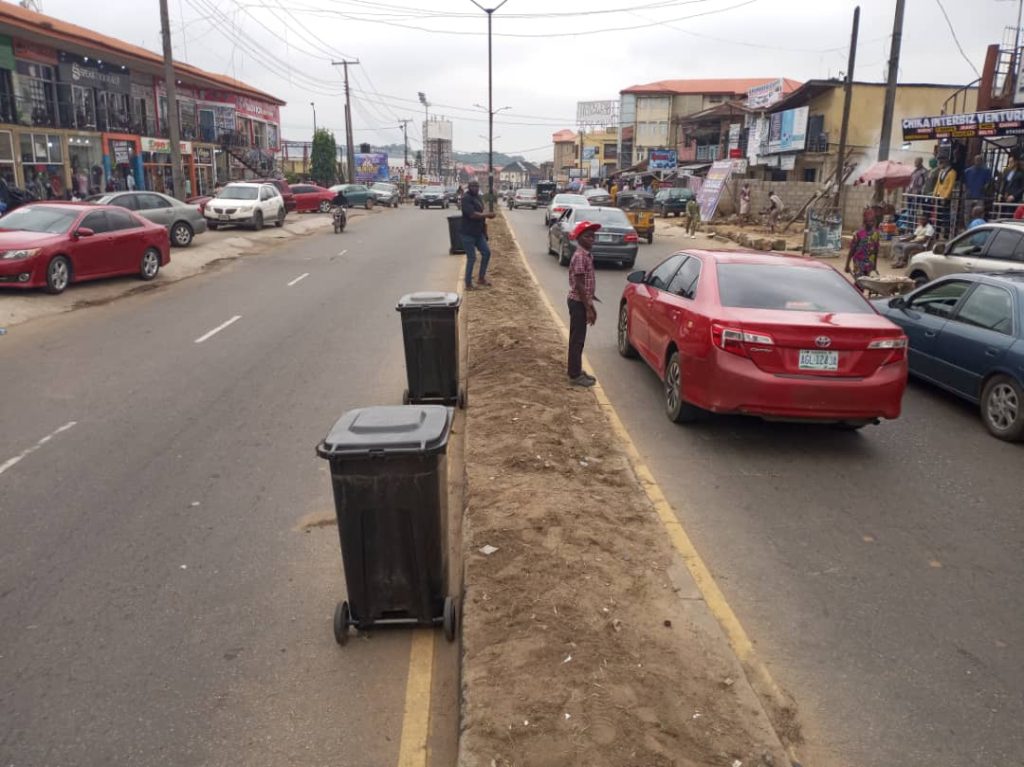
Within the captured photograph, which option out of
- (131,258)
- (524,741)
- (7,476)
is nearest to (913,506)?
(524,741)

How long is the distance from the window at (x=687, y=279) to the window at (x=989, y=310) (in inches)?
112

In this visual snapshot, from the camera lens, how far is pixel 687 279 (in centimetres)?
803

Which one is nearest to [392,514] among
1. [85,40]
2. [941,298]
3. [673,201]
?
[941,298]

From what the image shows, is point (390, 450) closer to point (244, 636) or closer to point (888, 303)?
point (244, 636)

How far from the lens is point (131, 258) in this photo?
16438mm

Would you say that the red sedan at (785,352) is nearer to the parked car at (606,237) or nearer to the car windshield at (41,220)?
the car windshield at (41,220)

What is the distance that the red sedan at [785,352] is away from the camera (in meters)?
6.65

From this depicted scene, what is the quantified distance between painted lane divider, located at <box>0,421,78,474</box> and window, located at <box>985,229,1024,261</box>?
1205cm

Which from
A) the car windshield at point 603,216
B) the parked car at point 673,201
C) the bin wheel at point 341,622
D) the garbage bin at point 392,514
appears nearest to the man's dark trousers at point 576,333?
the garbage bin at point 392,514

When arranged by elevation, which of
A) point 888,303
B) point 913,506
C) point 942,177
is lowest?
point 913,506

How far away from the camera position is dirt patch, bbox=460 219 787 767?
3.21 m

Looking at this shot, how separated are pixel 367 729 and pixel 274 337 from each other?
28.8 feet

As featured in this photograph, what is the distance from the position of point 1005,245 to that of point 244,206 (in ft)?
77.6

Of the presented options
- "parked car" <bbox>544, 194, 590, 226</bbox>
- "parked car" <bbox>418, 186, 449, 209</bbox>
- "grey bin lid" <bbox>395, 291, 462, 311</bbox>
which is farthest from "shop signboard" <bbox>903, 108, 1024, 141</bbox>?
"parked car" <bbox>418, 186, 449, 209</bbox>
